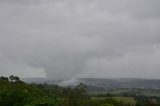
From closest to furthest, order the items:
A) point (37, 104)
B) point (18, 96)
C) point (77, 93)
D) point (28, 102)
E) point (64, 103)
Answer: point (37, 104) < point (28, 102) < point (18, 96) < point (64, 103) < point (77, 93)

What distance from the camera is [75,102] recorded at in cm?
12662

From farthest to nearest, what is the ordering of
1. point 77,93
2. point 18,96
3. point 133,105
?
point 133,105
point 77,93
point 18,96

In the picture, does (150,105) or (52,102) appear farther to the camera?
(150,105)

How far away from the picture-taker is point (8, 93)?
98.4 m

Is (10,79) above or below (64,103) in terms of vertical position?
above

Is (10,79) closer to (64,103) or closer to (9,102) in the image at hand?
(64,103)

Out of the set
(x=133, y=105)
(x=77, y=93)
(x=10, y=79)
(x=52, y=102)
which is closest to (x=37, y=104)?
(x=52, y=102)

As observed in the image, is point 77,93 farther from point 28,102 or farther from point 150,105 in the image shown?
point 28,102

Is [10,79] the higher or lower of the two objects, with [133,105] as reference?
higher

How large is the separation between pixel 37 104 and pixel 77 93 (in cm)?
6370

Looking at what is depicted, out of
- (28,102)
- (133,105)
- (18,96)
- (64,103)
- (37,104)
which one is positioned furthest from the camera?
(133,105)

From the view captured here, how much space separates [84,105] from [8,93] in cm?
3190

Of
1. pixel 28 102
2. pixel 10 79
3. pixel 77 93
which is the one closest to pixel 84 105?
pixel 77 93

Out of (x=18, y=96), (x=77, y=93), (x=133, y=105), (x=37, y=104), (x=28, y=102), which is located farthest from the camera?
(x=133, y=105)
